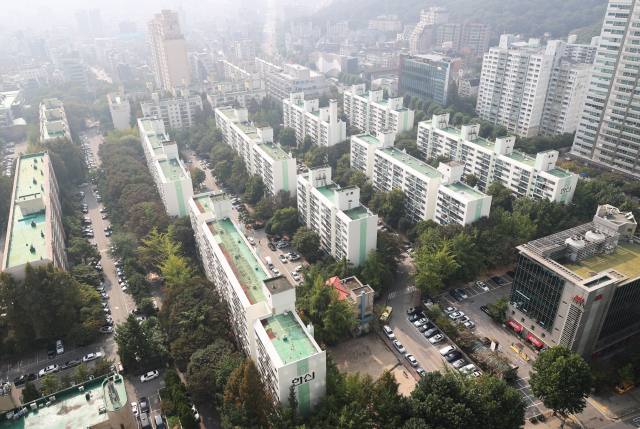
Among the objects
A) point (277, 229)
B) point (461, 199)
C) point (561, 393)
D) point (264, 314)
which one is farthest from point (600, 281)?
point (277, 229)

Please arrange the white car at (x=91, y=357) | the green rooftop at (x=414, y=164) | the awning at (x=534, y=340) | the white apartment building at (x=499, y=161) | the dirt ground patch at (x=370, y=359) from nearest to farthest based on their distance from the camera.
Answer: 1. the dirt ground patch at (x=370, y=359)
2. the awning at (x=534, y=340)
3. the white car at (x=91, y=357)
4. the white apartment building at (x=499, y=161)
5. the green rooftop at (x=414, y=164)

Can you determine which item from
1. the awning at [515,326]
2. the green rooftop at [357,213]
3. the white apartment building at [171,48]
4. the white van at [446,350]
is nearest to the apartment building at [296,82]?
the white apartment building at [171,48]


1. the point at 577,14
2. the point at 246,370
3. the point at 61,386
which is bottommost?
the point at 61,386

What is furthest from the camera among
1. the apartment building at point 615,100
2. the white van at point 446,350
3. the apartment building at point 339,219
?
the apartment building at point 615,100

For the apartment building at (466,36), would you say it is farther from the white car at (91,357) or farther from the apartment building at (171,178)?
the white car at (91,357)

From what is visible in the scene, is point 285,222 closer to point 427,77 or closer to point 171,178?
point 171,178

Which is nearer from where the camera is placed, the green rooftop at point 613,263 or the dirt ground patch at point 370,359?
the green rooftop at point 613,263

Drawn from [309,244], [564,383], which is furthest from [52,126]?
[564,383]

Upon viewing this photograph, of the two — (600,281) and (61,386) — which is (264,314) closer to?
(61,386)
